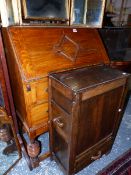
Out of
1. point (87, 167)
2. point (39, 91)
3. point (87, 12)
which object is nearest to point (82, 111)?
point (39, 91)

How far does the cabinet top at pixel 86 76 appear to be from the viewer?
119 centimetres

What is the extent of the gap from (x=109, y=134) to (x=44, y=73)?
978 millimetres

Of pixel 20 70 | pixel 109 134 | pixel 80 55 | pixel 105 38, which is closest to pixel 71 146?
pixel 109 134

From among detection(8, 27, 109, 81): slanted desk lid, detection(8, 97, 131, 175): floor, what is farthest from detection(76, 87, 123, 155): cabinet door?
A: detection(8, 27, 109, 81): slanted desk lid

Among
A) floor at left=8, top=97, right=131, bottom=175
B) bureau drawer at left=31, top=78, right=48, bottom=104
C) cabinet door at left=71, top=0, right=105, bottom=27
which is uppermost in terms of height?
cabinet door at left=71, top=0, right=105, bottom=27

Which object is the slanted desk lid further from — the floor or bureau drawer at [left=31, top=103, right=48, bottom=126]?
the floor

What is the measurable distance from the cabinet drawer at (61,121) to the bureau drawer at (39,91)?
0.11m

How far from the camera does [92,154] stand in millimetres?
1627

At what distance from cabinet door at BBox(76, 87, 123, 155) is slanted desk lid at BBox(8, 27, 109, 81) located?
43 cm

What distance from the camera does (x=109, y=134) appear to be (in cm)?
171

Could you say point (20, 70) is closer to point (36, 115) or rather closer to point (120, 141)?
point (36, 115)

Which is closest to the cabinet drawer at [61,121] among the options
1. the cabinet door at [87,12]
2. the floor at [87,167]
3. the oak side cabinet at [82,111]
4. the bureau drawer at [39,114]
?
the oak side cabinet at [82,111]

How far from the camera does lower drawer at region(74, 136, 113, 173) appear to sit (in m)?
1.53

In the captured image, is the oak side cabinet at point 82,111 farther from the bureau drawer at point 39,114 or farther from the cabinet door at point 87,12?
the cabinet door at point 87,12
